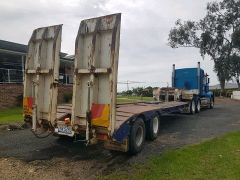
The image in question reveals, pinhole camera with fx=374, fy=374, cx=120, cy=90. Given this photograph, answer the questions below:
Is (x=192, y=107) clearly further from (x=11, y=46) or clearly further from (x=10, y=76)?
(x=11, y=46)

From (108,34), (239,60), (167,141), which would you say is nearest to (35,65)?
(108,34)

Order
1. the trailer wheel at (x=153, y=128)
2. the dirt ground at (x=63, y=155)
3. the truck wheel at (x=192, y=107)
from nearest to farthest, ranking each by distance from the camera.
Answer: the dirt ground at (x=63, y=155) → the trailer wheel at (x=153, y=128) → the truck wheel at (x=192, y=107)

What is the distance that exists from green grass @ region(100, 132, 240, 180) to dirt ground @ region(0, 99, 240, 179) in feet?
1.52

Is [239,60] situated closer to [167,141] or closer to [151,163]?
[167,141]

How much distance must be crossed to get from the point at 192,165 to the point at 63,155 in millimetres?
3276

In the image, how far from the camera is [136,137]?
9.62m

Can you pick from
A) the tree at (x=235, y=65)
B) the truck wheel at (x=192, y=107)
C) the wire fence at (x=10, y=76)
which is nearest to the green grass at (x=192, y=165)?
the truck wheel at (x=192, y=107)

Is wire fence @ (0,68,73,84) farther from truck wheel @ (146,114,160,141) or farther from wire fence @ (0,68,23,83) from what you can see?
truck wheel @ (146,114,160,141)

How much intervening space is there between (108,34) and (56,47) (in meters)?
1.33

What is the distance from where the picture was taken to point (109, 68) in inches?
315

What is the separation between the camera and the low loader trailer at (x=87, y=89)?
8094mm

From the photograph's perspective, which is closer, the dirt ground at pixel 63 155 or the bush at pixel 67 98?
the dirt ground at pixel 63 155

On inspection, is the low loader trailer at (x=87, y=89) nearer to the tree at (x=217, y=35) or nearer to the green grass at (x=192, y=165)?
the green grass at (x=192, y=165)

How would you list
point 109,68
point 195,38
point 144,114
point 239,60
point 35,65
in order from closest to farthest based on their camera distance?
point 109,68 < point 35,65 < point 144,114 < point 239,60 < point 195,38
